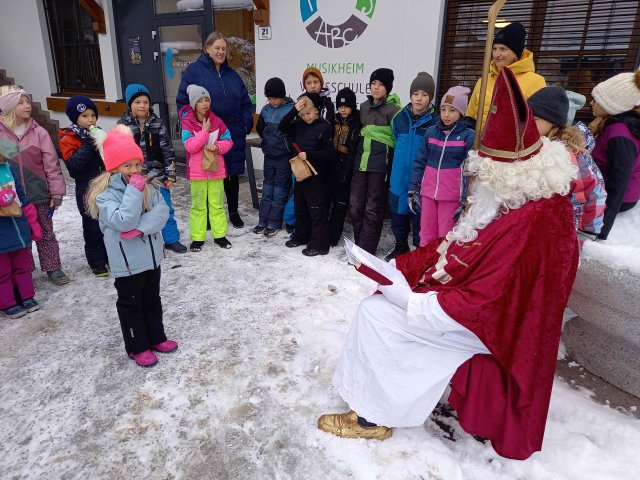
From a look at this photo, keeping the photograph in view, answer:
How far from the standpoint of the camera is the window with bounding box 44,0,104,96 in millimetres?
9101

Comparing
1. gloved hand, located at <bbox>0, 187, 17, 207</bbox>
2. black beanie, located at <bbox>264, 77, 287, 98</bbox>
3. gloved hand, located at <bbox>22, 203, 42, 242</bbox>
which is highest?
black beanie, located at <bbox>264, 77, 287, 98</bbox>

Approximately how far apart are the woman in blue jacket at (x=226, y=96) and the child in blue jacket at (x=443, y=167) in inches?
86.1

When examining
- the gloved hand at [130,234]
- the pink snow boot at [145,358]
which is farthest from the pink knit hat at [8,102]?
the pink snow boot at [145,358]

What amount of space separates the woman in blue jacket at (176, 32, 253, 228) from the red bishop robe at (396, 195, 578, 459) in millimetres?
3574

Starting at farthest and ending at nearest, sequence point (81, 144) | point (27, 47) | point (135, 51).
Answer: point (27, 47) < point (135, 51) < point (81, 144)

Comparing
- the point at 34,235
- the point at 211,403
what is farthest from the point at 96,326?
the point at 211,403

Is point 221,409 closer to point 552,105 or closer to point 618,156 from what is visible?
point 552,105

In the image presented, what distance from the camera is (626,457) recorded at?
2.13 m

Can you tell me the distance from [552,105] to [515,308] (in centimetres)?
118

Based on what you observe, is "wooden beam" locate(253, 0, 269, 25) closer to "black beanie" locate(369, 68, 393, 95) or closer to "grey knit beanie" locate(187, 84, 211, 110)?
"grey knit beanie" locate(187, 84, 211, 110)

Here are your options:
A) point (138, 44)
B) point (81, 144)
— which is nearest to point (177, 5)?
point (138, 44)

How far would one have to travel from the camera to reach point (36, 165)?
3.55 meters

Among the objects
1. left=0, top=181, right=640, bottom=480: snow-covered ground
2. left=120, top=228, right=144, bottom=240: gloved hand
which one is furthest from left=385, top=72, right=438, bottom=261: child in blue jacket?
left=120, top=228, right=144, bottom=240: gloved hand

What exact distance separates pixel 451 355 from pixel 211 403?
1.33m
